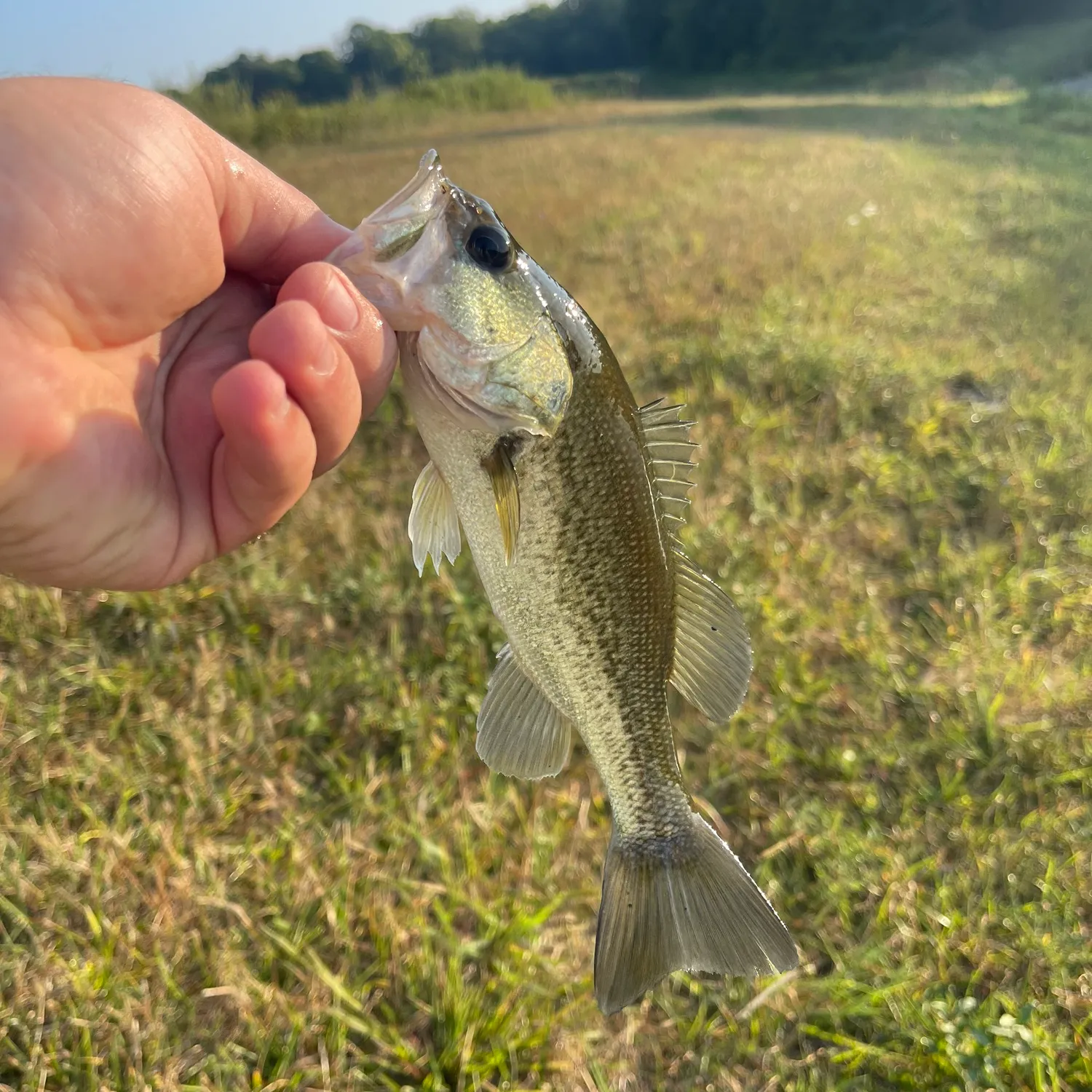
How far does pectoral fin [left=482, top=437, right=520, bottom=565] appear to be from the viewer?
52.6 inches

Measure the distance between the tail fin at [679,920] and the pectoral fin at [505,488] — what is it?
72 cm

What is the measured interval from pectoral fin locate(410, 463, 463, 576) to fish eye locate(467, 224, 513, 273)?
1.33 ft

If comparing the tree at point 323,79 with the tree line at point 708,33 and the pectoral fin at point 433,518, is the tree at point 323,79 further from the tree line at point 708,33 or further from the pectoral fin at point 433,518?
the pectoral fin at point 433,518

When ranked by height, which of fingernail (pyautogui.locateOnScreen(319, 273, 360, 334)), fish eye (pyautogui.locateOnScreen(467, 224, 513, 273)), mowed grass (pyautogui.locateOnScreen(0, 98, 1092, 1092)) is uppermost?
fish eye (pyautogui.locateOnScreen(467, 224, 513, 273))

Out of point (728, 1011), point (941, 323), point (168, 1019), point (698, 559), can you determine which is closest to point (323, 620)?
point (168, 1019)

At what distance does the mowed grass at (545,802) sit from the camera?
184cm

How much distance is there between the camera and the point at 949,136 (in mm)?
14492

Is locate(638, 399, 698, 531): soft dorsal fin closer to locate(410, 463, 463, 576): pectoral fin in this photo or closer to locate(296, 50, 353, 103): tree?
locate(410, 463, 463, 576): pectoral fin

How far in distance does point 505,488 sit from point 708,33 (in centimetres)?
4508

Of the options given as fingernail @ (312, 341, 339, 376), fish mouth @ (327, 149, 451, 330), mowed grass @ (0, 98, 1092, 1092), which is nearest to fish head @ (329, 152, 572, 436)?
fish mouth @ (327, 149, 451, 330)

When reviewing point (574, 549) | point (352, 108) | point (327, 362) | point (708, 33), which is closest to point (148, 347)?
point (327, 362)

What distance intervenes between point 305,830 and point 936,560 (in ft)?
9.79

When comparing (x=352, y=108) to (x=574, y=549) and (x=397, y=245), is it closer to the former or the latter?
(x=397, y=245)

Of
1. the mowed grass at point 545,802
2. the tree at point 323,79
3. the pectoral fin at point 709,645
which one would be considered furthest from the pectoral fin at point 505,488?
the tree at point 323,79
